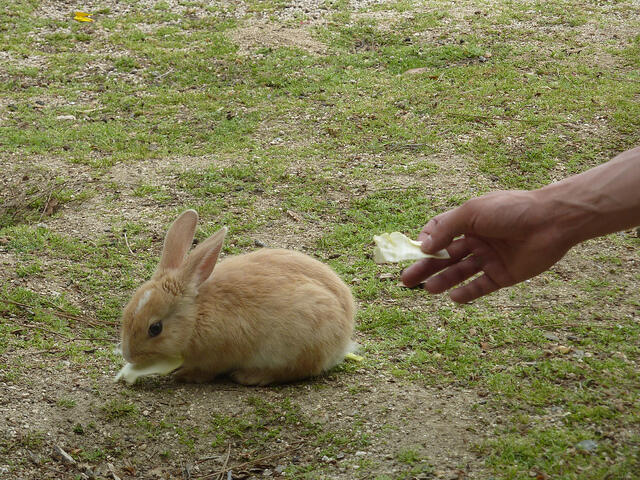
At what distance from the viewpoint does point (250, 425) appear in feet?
12.8

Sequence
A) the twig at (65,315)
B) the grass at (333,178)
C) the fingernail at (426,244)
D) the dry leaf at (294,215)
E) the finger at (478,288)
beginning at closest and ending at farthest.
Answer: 1. the fingernail at (426,244)
2. the finger at (478,288)
3. the grass at (333,178)
4. the twig at (65,315)
5. the dry leaf at (294,215)

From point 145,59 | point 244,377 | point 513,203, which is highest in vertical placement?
point 513,203

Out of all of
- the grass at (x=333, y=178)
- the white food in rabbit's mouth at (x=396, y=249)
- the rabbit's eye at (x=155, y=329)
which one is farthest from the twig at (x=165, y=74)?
the white food in rabbit's mouth at (x=396, y=249)

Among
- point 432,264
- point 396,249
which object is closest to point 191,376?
point 396,249

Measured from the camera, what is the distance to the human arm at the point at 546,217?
10.4ft

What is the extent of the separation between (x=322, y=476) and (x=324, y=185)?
130 inches

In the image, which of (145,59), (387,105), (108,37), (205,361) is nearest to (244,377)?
(205,361)

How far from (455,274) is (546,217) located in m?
0.66

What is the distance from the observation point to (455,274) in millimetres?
3787

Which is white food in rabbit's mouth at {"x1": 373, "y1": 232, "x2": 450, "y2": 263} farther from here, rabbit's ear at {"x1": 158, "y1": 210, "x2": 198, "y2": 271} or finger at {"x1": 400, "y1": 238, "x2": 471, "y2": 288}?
rabbit's ear at {"x1": 158, "y1": 210, "x2": 198, "y2": 271}

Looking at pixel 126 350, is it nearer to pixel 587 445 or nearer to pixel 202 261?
pixel 202 261

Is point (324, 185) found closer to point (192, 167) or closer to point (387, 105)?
point (192, 167)

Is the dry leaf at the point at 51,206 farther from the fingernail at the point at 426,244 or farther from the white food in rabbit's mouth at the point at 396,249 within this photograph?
the fingernail at the point at 426,244

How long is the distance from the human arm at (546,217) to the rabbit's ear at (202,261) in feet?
4.25
